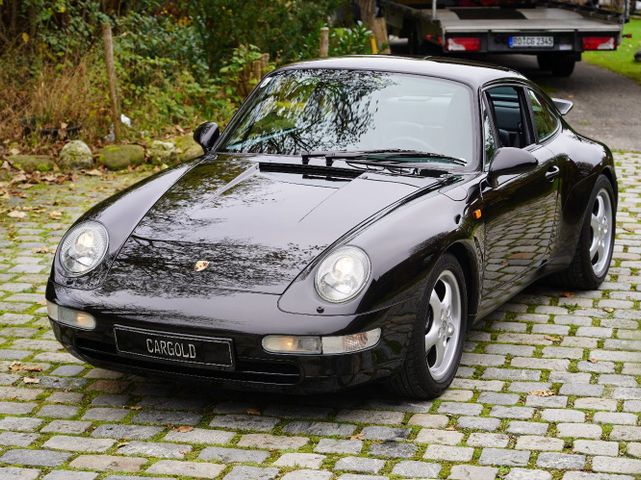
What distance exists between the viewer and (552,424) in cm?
527

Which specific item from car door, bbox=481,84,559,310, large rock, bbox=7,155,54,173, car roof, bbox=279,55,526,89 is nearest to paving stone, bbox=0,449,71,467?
car door, bbox=481,84,559,310

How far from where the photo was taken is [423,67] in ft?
21.9

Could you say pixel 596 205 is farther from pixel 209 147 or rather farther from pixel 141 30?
pixel 141 30

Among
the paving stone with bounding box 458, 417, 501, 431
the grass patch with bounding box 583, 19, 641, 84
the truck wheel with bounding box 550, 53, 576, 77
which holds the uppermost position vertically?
the paving stone with bounding box 458, 417, 501, 431

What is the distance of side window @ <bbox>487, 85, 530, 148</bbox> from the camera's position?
696 centimetres

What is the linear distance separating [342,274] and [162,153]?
23.6ft

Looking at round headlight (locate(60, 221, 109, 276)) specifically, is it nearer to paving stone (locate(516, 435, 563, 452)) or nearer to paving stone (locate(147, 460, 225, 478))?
paving stone (locate(147, 460, 225, 478))

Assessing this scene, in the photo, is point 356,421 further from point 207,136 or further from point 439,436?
point 207,136

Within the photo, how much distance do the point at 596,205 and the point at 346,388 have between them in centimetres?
329

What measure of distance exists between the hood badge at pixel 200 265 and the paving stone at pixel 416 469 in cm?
121

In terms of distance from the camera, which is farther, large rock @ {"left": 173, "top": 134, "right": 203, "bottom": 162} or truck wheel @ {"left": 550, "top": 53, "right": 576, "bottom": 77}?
truck wheel @ {"left": 550, "top": 53, "right": 576, "bottom": 77}

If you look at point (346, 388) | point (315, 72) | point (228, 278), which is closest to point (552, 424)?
point (346, 388)

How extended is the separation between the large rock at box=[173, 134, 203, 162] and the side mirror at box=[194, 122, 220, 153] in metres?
5.12

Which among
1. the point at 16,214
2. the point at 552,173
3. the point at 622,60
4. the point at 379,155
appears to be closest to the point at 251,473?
the point at 379,155
